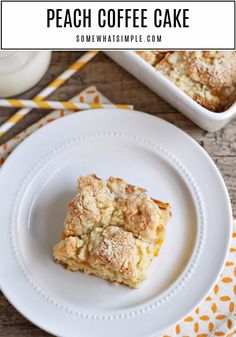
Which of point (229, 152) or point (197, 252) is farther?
point (229, 152)

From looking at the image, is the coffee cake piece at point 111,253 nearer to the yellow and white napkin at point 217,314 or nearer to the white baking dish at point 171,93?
the yellow and white napkin at point 217,314

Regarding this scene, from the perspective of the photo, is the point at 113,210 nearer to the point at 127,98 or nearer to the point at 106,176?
the point at 106,176

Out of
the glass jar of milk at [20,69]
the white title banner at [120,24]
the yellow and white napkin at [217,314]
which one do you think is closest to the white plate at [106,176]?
the yellow and white napkin at [217,314]

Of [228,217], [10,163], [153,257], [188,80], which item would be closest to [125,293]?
[153,257]

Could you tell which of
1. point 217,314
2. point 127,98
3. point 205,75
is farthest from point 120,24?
point 217,314

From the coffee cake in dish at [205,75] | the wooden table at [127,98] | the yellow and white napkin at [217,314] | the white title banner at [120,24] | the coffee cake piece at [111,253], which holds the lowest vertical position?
the yellow and white napkin at [217,314]

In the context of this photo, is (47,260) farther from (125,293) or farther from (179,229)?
(179,229)
